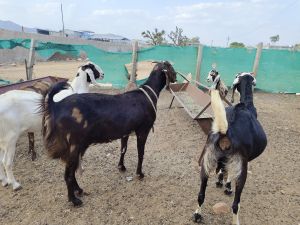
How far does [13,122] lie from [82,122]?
3.76ft

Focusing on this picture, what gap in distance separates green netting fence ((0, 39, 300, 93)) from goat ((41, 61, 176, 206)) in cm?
621

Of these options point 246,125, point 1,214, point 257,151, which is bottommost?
point 1,214

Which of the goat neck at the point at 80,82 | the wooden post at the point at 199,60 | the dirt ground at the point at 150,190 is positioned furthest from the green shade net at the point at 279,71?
the goat neck at the point at 80,82

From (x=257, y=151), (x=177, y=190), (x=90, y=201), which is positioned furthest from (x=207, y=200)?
(x=90, y=201)

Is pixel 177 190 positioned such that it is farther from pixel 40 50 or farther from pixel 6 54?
pixel 6 54

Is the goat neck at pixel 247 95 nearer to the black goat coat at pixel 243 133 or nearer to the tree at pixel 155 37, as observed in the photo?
the black goat coat at pixel 243 133

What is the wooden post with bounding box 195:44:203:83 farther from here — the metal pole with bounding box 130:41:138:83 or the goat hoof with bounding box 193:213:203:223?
the goat hoof with bounding box 193:213:203:223

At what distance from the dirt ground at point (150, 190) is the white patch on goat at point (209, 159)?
80 centimetres

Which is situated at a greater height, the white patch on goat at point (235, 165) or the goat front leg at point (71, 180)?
the white patch on goat at point (235, 165)

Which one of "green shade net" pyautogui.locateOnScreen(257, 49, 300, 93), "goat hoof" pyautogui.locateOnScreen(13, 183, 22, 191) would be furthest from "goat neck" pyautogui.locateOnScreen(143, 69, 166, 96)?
"green shade net" pyautogui.locateOnScreen(257, 49, 300, 93)

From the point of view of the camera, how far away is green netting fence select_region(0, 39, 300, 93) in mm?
10297

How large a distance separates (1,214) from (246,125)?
124 inches

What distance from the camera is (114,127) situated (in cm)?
Result: 372

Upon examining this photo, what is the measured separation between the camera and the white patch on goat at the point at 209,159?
3020 millimetres
